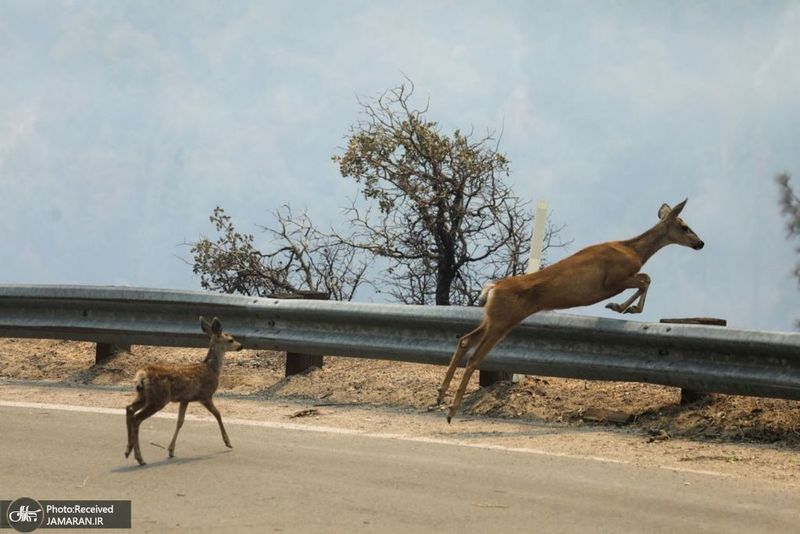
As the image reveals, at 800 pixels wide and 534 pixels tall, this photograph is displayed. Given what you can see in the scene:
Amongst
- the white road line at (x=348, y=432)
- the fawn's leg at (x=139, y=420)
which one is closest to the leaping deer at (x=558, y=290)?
the white road line at (x=348, y=432)

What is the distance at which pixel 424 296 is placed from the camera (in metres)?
19.0

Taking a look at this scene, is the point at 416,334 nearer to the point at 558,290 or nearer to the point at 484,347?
the point at 484,347

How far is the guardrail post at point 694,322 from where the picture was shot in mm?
10289

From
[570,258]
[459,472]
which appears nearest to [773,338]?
[570,258]

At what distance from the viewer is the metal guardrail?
9758 millimetres

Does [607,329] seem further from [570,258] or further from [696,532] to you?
[696,532]

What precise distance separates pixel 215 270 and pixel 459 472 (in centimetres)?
1234

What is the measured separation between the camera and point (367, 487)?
7.58 metres

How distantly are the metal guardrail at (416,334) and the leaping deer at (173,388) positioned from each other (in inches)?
95.2

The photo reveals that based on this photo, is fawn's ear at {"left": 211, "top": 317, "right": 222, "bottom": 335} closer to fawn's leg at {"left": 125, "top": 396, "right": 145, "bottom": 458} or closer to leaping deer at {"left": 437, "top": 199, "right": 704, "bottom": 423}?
fawn's leg at {"left": 125, "top": 396, "right": 145, "bottom": 458}

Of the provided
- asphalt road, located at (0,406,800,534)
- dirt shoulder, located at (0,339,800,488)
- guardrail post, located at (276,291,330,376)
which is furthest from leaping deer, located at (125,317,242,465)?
guardrail post, located at (276,291,330,376)

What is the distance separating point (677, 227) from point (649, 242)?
38cm

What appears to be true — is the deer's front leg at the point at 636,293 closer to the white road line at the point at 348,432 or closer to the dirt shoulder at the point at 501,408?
the dirt shoulder at the point at 501,408

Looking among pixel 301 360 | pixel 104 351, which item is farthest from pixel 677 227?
pixel 104 351
